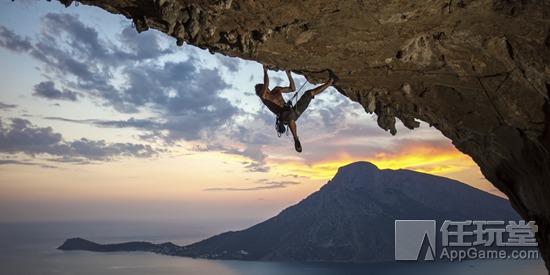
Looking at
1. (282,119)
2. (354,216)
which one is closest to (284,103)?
(282,119)

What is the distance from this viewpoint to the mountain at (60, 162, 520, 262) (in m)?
142

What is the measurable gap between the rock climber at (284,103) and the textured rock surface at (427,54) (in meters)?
0.26

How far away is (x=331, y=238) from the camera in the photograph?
14562cm

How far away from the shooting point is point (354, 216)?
158m

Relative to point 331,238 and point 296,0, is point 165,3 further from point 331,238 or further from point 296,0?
point 331,238

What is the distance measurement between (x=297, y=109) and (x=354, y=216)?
156 meters

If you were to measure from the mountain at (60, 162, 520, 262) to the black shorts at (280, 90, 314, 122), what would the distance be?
131397mm

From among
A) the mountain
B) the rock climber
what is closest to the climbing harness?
the rock climber

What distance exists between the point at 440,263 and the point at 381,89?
152716mm

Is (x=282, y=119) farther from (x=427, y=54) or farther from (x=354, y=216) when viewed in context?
(x=354, y=216)

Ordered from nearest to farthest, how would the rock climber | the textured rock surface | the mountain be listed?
1. the textured rock surface
2. the rock climber
3. the mountain

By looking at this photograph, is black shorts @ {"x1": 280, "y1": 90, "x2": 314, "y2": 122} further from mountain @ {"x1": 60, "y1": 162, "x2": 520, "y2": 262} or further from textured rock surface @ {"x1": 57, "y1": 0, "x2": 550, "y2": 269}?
mountain @ {"x1": 60, "y1": 162, "x2": 520, "y2": 262}

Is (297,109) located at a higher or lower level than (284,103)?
lower

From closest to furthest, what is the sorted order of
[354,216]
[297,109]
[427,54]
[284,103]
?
[427,54] < [297,109] < [284,103] < [354,216]
